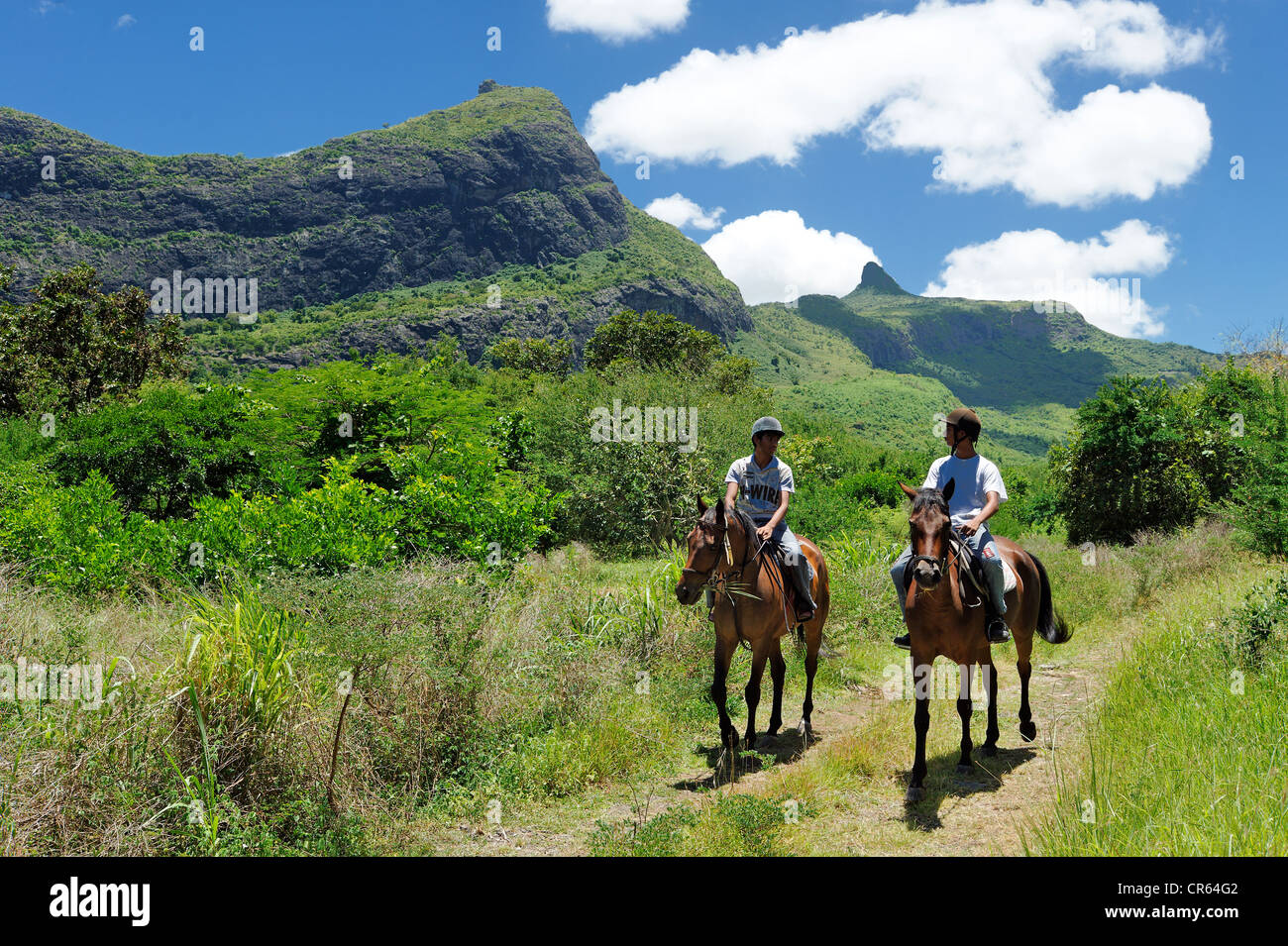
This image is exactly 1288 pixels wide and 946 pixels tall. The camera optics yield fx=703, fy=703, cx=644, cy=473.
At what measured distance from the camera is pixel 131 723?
449 cm

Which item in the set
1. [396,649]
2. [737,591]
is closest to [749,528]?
[737,591]

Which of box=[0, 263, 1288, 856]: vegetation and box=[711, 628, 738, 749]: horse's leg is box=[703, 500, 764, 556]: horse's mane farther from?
box=[0, 263, 1288, 856]: vegetation

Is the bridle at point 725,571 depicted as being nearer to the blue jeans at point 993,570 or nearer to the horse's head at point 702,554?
the horse's head at point 702,554

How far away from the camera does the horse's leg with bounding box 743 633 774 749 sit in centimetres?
684

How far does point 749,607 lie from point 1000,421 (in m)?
166

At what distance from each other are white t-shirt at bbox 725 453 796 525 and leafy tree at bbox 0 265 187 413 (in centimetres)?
2536

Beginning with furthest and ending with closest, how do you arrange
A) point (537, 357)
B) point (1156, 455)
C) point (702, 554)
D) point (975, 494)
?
point (537, 357) < point (1156, 455) < point (975, 494) < point (702, 554)

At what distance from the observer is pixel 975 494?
6.31 metres

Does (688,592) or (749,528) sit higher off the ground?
(749,528)

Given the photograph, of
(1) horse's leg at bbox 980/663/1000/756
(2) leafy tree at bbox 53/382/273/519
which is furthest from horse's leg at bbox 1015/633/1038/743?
(2) leafy tree at bbox 53/382/273/519

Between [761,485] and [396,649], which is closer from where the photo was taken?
[396,649]

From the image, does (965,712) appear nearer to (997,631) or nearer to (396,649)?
(997,631)

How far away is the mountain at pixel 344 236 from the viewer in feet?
436

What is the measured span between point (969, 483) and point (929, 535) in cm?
135
